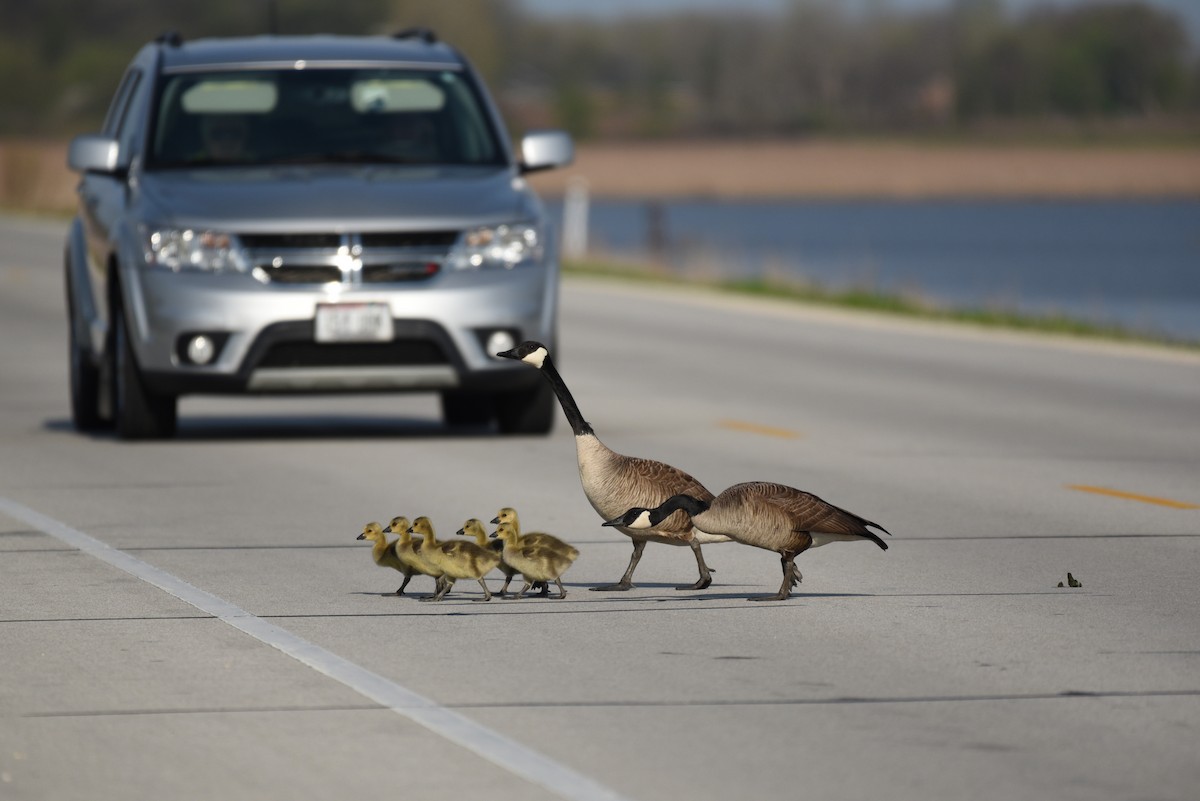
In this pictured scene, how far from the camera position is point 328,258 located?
13477 millimetres

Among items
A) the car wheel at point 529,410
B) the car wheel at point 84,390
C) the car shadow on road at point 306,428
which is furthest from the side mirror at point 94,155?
the car wheel at point 529,410

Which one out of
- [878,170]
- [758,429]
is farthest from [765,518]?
[878,170]

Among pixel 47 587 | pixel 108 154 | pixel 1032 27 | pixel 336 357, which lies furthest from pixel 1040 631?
pixel 1032 27

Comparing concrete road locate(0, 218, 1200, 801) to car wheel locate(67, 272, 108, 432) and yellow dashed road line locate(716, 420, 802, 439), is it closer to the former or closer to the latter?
yellow dashed road line locate(716, 420, 802, 439)

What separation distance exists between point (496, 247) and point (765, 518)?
5727 mm

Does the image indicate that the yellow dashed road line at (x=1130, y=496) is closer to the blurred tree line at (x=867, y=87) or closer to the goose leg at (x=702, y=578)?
the goose leg at (x=702, y=578)

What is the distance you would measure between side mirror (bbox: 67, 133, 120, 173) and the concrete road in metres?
1.54

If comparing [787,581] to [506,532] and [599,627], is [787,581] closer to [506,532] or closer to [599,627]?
[599,627]

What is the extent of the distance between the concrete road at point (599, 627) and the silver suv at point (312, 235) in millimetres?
508

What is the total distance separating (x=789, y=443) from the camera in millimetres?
14570

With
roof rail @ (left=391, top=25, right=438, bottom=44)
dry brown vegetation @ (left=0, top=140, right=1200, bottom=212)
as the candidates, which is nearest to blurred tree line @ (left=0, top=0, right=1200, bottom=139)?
dry brown vegetation @ (left=0, top=140, right=1200, bottom=212)

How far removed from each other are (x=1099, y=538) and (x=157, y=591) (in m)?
3.91

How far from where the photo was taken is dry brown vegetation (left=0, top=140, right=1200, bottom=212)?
132375mm

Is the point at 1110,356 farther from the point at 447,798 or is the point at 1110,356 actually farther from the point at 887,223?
the point at 887,223
